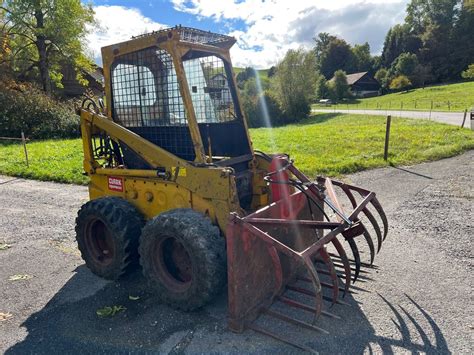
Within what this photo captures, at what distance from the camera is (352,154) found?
12000 millimetres

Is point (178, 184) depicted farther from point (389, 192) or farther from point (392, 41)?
point (392, 41)

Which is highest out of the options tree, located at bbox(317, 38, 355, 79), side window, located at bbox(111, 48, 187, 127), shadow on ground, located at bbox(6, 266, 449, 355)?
tree, located at bbox(317, 38, 355, 79)

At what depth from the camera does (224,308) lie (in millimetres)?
3715

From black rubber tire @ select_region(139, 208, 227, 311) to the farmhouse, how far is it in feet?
243

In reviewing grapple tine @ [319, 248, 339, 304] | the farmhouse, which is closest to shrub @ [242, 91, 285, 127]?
grapple tine @ [319, 248, 339, 304]

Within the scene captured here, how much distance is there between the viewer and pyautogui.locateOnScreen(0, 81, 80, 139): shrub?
21.8 metres

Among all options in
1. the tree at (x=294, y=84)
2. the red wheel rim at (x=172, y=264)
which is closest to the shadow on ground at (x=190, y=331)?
the red wheel rim at (x=172, y=264)

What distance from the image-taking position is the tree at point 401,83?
6166cm

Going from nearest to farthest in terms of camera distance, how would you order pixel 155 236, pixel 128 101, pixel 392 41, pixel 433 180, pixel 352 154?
pixel 155 236 → pixel 128 101 → pixel 433 180 → pixel 352 154 → pixel 392 41

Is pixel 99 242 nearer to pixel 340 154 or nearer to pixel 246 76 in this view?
pixel 340 154

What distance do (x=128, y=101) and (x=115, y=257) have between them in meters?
1.84

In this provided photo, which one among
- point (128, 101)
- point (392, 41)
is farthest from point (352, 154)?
point (392, 41)

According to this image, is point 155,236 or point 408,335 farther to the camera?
point 155,236

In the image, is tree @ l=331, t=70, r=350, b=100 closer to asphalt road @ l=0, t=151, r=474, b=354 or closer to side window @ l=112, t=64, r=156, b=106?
asphalt road @ l=0, t=151, r=474, b=354
